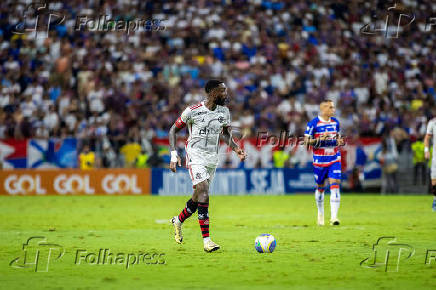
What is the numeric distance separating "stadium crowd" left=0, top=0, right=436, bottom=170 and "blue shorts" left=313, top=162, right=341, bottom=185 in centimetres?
1238

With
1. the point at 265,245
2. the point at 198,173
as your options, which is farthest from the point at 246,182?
the point at 265,245

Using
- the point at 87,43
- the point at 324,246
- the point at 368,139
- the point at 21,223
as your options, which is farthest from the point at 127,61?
the point at 324,246

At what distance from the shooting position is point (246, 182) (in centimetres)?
2947

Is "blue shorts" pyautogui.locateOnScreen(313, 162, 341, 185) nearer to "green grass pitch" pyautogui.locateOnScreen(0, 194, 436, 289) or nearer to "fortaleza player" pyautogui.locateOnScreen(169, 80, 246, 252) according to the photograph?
"green grass pitch" pyautogui.locateOnScreen(0, 194, 436, 289)

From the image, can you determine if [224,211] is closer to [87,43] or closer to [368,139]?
[368,139]

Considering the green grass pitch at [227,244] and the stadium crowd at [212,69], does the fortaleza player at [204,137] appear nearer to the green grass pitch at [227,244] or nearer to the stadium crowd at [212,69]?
the green grass pitch at [227,244]

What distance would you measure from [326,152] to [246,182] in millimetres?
13592

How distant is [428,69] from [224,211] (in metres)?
15.9

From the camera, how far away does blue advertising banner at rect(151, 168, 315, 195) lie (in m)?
29.4

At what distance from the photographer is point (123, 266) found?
378 inches

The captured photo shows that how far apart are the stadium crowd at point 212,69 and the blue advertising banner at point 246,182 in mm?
1678

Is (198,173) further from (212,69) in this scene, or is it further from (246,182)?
(212,69)

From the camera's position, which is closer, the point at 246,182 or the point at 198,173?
the point at 198,173

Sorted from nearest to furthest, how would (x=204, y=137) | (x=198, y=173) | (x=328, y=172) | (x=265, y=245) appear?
(x=265, y=245)
(x=198, y=173)
(x=204, y=137)
(x=328, y=172)
